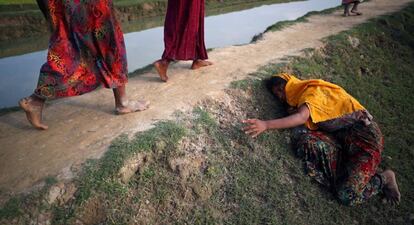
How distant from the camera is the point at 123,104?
337 cm

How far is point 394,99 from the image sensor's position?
5332 mm

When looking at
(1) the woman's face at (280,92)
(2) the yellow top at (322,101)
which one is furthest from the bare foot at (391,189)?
(1) the woman's face at (280,92)

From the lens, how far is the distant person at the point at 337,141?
3279mm

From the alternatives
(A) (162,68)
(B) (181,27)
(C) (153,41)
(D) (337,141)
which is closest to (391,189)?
(D) (337,141)

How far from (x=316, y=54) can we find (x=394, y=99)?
1.33 metres

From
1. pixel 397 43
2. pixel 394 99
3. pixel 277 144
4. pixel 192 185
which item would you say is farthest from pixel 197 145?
pixel 397 43

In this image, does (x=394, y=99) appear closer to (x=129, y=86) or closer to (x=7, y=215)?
(x=129, y=86)

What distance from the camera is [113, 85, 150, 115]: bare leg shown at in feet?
10.9

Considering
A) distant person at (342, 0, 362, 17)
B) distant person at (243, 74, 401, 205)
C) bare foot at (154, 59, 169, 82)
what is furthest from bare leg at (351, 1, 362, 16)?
bare foot at (154, 59, 169, 82)

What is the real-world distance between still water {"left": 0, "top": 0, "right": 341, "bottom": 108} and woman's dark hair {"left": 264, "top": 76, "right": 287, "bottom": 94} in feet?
9.42

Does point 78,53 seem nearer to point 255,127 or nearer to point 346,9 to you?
point 255,127

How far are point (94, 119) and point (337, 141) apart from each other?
7.89ft

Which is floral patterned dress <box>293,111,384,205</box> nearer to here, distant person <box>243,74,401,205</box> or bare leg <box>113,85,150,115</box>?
distant person <box>243,74,401,205</box>

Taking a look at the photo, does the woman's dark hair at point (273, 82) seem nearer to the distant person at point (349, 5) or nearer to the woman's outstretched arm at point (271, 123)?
the woman's outstretched arm at point (271, 123)
